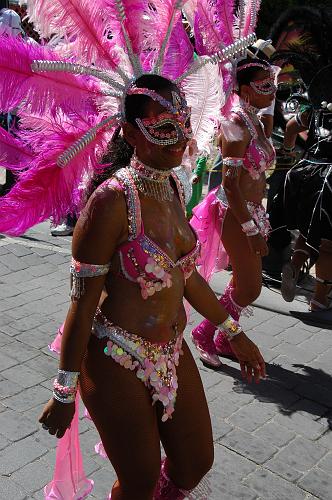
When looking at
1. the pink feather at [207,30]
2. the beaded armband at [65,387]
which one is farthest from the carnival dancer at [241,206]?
the beaded armband at [65,387]

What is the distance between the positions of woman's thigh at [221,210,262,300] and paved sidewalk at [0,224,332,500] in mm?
630

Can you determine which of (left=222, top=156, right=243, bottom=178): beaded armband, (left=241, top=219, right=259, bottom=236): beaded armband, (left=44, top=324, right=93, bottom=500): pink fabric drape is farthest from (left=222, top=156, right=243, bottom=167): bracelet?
(left=44, top=324, right=93, bottom=500): pink fabric drape

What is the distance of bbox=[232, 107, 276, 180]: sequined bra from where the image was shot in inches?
162

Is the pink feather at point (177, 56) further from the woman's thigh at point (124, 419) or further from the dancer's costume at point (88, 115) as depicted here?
the woman's thigh at point (124, 419)

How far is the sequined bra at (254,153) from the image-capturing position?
4105 mm

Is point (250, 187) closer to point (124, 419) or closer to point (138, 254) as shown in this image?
point (138, 254)

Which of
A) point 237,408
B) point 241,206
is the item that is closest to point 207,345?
point 237,408

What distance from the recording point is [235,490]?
10.5 ft

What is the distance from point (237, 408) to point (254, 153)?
1655 mm

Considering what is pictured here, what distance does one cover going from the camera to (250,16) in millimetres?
3463

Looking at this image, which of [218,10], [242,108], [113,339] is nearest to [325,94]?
[242,108]

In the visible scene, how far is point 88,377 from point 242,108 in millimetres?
2386

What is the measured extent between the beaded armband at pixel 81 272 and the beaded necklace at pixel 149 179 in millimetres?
336

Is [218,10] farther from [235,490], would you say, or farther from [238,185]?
[235,490]
